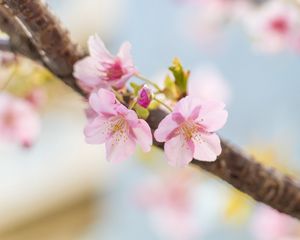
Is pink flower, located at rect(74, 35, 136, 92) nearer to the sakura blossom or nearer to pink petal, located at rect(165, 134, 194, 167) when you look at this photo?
pink petal, located at rect(165, 134, 194, 167)

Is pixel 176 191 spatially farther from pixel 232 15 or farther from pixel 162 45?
pixel 162 45

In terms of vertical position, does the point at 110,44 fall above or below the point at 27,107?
below

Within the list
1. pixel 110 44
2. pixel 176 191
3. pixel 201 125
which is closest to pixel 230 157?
pixel 201 125

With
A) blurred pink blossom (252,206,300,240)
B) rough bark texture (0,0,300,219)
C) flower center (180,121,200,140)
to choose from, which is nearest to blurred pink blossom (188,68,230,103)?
blurred pink blossom (252,206,300,240)

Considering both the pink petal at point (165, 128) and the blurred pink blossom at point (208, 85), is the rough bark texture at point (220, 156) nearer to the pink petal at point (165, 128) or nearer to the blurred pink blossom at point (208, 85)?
the pink petal at point (165, 128)

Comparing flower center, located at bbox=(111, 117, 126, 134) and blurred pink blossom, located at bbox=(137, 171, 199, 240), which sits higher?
flower center, located at bbox=(111, 117, 126, 134)

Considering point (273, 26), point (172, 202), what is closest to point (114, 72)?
point (273, 26)

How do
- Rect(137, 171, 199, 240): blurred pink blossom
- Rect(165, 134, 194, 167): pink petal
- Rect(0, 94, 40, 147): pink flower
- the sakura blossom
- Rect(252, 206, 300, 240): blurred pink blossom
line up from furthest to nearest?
1. Rect(137, 171, 199, 240): blurred pink blossom
2. Rect(252, 206, 300, 240): blurred pink blossom
3. the sakura blossom
4. Rect(0, 94, 40, 147): pink flower
5. Rect(165, 134, 194, 167): pink petal
